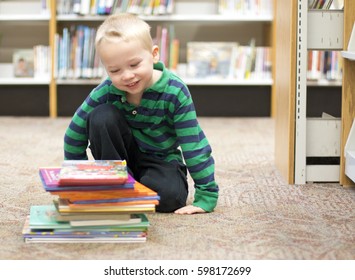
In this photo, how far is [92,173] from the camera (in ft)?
4.99

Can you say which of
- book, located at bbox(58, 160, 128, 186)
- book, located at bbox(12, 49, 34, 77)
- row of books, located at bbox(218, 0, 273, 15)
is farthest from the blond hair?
book, located at bbox(12, 49, 34, 77)

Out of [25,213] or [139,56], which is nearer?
[139,56]

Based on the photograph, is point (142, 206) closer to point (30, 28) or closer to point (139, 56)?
point (139, 56)

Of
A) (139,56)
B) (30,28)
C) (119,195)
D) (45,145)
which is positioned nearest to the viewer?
(119,195)

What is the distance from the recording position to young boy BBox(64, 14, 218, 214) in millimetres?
1783

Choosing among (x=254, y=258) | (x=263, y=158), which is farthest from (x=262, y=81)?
(x=254, y=258)

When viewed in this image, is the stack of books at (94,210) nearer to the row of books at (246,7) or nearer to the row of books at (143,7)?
Result: the row of books at (143,7)

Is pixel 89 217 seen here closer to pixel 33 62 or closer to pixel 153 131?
pixel 153 131

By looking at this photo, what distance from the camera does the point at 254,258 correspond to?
1.46m

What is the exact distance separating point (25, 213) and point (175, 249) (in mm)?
528

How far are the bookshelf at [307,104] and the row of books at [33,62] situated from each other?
88.1 inches

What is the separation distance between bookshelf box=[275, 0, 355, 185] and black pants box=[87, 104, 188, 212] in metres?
0.48

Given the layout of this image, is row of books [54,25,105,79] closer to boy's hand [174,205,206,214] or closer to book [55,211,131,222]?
boy's hand [174,205,206,214]
